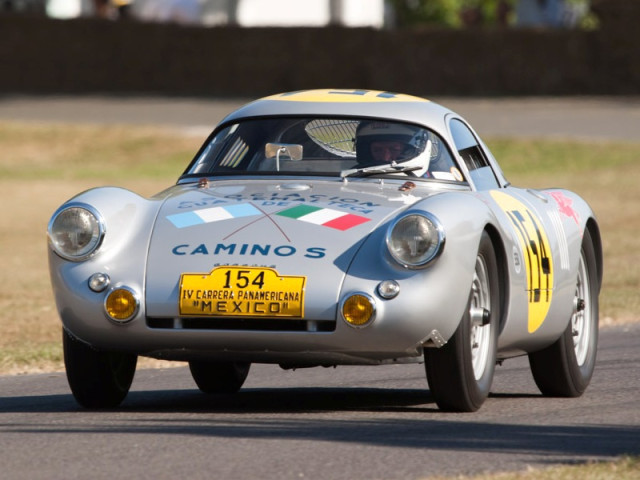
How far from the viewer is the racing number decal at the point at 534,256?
7.47 m

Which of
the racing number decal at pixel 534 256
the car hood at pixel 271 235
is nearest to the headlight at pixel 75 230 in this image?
the car hood at pixel 271 235

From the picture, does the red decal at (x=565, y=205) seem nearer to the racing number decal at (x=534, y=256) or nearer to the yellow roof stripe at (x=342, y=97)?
the racing number decal at (x=534, y=256)

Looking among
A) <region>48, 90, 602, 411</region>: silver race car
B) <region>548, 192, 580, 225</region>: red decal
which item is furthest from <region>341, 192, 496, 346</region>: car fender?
<region>548, 192, 580, 225</region>: red decal

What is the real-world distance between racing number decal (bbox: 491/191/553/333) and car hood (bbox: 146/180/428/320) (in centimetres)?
67

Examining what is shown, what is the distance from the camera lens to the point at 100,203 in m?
6.93

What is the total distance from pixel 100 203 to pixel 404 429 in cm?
170

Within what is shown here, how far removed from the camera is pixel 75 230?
6.83 meters

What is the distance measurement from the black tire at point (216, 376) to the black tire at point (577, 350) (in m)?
1.54

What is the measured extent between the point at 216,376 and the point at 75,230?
5.38 feet

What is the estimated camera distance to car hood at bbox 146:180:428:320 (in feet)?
21.3

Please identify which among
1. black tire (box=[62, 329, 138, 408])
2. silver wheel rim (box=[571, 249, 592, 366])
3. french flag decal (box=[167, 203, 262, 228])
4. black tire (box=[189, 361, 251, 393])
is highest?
french flag decal (box=[167, 203, 262, 228])

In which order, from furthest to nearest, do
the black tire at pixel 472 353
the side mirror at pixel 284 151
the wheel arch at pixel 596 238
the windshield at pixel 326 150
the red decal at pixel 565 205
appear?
the wheel arch at pixel 596 238 → the red decal at pixel 565 205 → the side mirror at pixel 284 151 → the windshield at pixel 326 150 → the black tire at pixel 472 353

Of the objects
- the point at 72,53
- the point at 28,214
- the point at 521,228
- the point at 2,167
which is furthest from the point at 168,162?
the point at 521,228

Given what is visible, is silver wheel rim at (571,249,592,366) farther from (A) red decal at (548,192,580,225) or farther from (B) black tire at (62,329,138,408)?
(B) black tire at (62,329,138,408)
